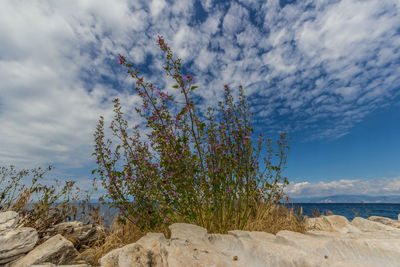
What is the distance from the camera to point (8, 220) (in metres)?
4.43

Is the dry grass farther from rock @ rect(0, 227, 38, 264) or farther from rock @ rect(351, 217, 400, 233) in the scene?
rock @ rect(351, 217, 400, 233)

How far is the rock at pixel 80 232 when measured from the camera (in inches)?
199

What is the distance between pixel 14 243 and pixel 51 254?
81 cm

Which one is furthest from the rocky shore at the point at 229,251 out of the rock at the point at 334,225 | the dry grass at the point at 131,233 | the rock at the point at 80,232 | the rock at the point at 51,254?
the rock at the point at 334,225

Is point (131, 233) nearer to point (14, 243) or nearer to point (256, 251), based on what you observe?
point (14, 243)

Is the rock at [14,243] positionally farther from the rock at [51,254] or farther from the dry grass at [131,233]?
the dry grass at [131,233]

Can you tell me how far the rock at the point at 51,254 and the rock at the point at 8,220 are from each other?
731 mm

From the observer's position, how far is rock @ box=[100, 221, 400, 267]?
245 cm

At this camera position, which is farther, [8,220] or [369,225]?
[369,225]

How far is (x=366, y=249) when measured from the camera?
257 cm

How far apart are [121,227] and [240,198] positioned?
2.94 metres

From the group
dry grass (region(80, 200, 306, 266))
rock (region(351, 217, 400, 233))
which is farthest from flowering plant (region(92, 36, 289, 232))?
rock (region(351, 217, 400, 233))

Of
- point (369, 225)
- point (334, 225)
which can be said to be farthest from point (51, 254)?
point (369, 225)

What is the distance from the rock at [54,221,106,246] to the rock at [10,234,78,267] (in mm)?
895
